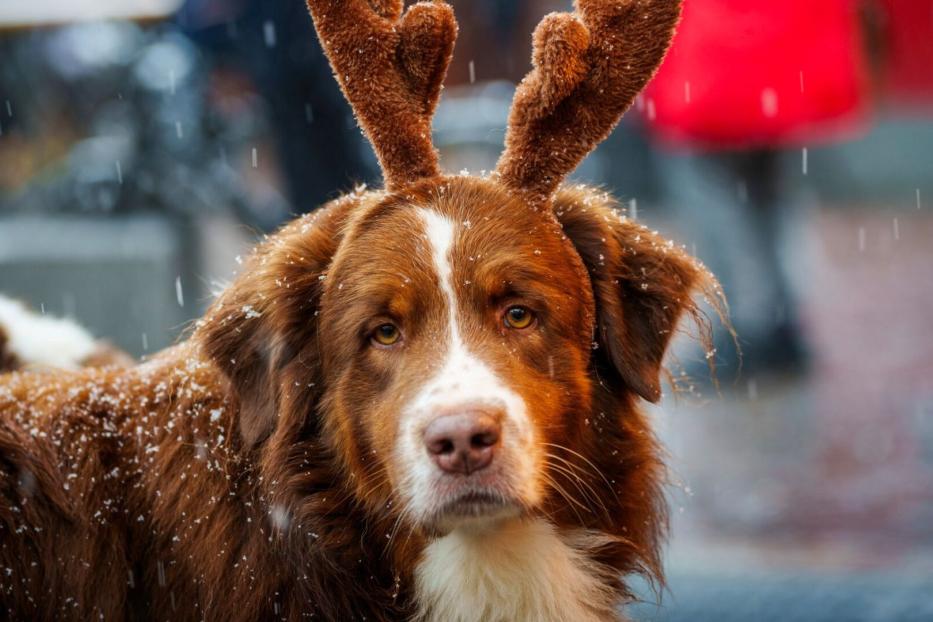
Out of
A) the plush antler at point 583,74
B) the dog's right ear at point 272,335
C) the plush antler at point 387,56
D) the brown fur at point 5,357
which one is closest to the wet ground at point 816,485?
the plush antler at point 583,74

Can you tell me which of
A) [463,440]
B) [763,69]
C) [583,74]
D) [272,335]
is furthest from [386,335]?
[763,69]

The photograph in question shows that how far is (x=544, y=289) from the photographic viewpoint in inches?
124

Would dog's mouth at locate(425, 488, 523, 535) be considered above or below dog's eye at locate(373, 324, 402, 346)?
below

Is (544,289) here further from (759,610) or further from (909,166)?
(909,166)

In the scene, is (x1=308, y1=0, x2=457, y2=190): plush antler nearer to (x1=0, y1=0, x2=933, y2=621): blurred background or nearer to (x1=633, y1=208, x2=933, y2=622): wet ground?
(x1=0, y1=0, x2=933, y2=621): blurred background

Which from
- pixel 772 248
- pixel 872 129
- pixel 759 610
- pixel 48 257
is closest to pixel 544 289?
pixel 759 610

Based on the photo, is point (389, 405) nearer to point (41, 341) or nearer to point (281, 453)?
point (281, 453)

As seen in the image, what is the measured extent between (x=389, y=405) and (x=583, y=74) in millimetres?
962

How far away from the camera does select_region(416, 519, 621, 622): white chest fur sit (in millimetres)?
3201

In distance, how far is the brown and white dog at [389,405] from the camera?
3.11 m

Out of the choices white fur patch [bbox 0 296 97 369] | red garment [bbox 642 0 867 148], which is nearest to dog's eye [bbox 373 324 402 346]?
white fur patch [bbox 0 296 97 369]

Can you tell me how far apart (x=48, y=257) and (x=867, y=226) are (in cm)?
1127

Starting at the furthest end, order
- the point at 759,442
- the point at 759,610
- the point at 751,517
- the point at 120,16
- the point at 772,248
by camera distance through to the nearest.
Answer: the point at 120,16
the point at 772,248
the point at 759,442
the point at 751,517
the point at 759,610

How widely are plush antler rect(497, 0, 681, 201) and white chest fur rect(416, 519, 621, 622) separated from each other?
0.98m
